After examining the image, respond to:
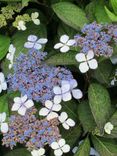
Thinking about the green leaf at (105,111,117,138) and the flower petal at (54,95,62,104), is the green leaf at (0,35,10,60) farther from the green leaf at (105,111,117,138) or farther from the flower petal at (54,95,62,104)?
the green leaf at (105,111,117,138)

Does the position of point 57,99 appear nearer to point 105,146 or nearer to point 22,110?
point 22,110

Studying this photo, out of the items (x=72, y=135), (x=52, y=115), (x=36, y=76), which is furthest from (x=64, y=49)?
(x=72, y=135)

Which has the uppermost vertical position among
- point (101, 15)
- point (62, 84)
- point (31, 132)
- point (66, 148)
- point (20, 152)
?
point (101, 15)

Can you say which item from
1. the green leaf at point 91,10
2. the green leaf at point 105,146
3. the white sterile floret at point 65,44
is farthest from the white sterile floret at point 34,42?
the green leaf at point 105,146

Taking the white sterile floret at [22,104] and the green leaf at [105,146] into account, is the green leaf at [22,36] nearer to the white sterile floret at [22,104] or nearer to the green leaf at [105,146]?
the white sterile floret at [22,104]

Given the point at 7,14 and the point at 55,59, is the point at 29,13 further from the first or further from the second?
the point at 55,59

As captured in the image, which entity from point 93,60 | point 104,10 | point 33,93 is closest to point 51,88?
point 33,93
